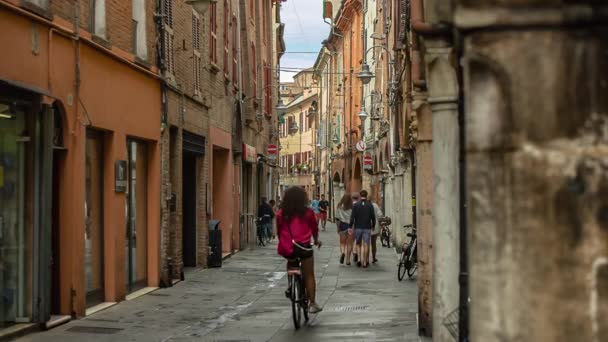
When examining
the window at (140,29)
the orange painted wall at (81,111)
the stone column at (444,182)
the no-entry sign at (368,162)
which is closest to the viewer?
the stone column at (444,182)

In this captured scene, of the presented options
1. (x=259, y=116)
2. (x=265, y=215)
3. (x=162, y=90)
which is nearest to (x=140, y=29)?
(x=162, y=90)

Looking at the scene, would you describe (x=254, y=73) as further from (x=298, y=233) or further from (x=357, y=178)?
(x=298, y=233)

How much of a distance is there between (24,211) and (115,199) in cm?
366

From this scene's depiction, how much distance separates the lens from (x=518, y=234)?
116 inches

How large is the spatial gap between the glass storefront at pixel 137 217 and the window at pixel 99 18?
8.36 feet

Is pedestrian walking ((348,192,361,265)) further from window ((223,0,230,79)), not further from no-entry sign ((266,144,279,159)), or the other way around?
no-entry sign ((266,144,279,159))

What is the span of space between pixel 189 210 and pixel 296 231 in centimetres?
1063

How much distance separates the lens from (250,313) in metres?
15.1

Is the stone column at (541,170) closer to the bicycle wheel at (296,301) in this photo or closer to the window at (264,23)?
the bicycle wheel at (296,301)

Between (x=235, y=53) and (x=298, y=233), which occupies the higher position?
(x=235, y=53)

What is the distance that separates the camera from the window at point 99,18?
15.0 metres

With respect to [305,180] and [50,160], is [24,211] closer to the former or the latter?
[50,160]

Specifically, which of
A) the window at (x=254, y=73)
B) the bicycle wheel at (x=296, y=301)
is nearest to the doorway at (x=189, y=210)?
the bicycle wheel at (x=296, y=301)

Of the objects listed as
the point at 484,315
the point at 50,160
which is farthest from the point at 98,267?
the point at 484,315
